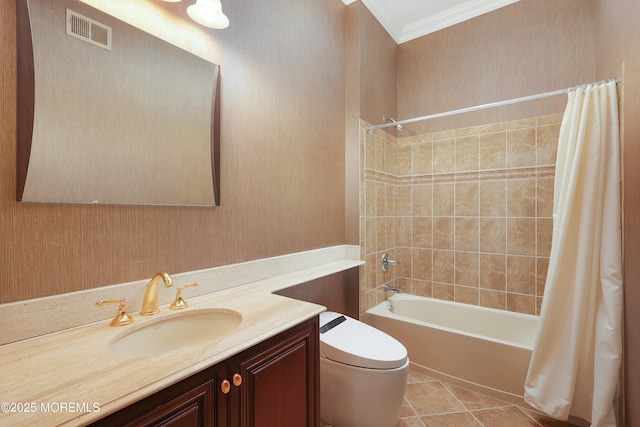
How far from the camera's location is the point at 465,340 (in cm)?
197

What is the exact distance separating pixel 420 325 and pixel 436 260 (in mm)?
743

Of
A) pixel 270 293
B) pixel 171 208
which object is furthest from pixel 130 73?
pixel 270 293

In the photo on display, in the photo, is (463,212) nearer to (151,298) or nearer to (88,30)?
(151,298)

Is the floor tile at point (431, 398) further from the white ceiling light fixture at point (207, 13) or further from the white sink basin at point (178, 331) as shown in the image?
the white ceiling light fixture at point (207, 13)

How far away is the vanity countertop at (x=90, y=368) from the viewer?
0.54m

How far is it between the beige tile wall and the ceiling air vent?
1.65 meters

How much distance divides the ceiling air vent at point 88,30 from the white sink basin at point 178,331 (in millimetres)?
996

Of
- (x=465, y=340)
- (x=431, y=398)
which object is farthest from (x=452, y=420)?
(x=465, y=340)

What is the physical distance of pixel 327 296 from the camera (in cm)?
196

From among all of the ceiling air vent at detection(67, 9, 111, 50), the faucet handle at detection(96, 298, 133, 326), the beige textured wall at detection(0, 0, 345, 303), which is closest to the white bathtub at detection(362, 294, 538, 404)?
the beige textured wall at detection(0, 0, 345, 303)

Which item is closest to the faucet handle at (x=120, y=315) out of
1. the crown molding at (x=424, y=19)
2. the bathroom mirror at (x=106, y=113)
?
the bathroom mirror at (x=106, y=113)

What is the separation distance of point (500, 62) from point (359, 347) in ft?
8.38

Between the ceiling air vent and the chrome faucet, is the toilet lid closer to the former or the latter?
the chrome faucet

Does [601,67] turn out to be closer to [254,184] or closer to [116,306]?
[254,184]
